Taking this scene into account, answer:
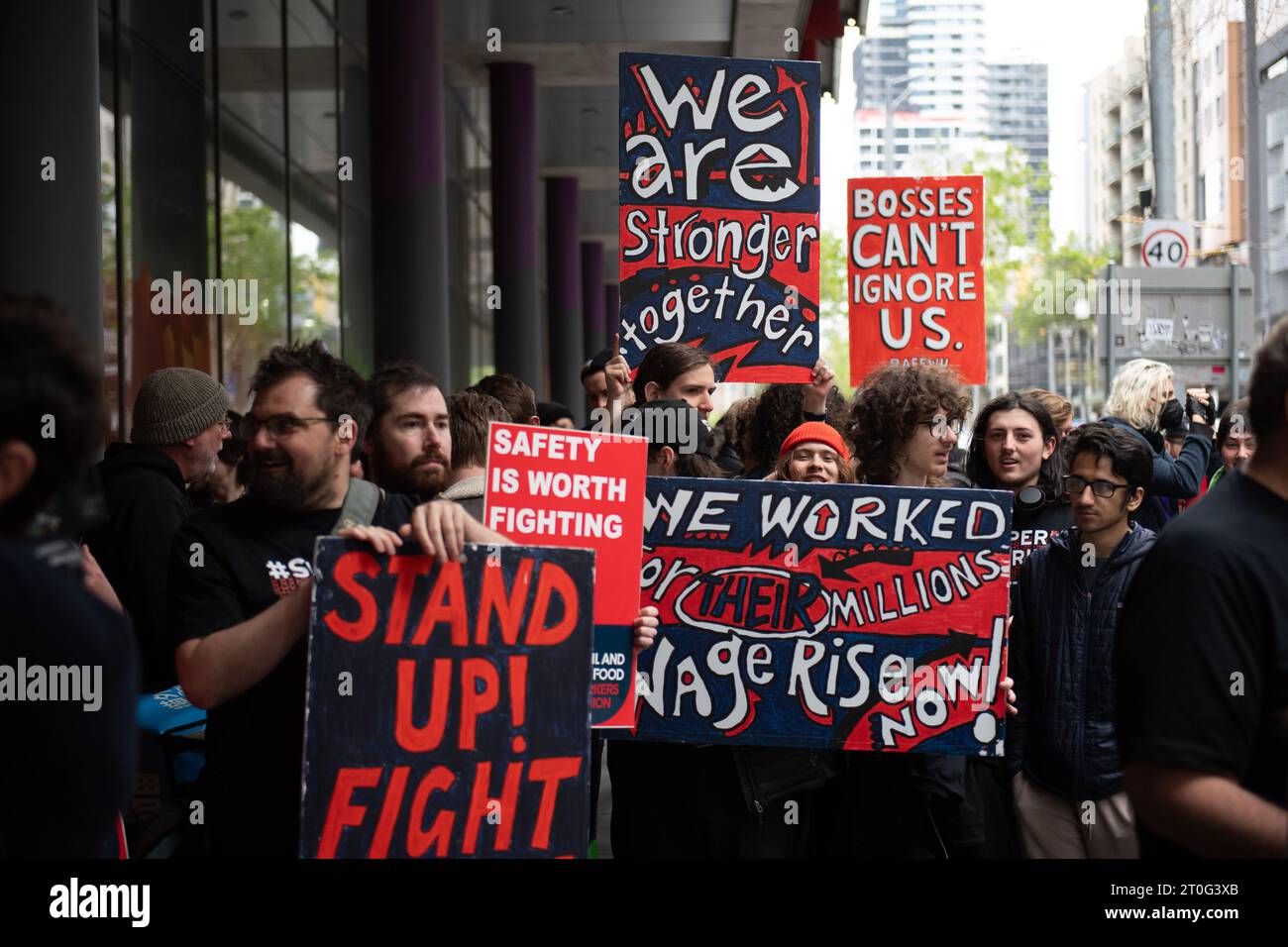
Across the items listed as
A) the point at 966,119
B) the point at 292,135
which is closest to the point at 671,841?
the point at 292,135

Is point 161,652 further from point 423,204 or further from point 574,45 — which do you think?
point 574,45

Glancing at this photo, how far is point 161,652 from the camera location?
495cm

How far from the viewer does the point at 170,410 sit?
5.59 metres

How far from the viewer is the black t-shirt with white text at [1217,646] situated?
2420 millimetres

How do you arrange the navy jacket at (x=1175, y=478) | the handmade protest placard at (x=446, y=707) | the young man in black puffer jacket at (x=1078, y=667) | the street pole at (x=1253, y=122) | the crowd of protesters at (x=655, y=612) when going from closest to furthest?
the crowd of protesters at (x=655, y=612) → the handmade protest placard at (x=446, y=707) → the young man in black puffer jacket at (x=1078, y=667) → the navy jacket at (x=1175, y=478) → the street pole at (x=1253, y=122)

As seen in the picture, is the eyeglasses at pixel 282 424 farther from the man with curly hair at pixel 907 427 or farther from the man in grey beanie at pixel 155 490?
the man with curly hair at pixel 907 427

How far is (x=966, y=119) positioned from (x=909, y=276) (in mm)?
186517

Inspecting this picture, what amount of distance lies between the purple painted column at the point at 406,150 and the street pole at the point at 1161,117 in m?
7.54

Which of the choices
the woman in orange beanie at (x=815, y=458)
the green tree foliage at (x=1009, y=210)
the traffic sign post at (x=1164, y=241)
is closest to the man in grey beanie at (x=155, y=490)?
the woman in orange beanie at (x=815, y=458)

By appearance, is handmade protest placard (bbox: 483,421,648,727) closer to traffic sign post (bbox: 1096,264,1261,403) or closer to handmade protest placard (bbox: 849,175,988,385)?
handmade protest placard (bbox: 849,175,988,385)

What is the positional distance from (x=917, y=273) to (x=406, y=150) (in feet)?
23.2

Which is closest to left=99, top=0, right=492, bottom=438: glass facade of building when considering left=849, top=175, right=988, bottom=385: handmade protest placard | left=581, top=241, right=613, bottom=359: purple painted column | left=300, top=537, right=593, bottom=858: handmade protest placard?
left=849, top=175, right=988, bottom=385: handmade protest placard

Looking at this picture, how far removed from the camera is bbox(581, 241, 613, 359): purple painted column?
1484 inches

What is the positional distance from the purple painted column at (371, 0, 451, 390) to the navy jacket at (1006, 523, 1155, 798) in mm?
10131
